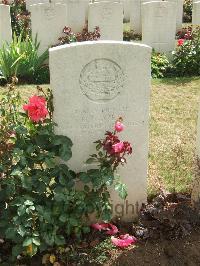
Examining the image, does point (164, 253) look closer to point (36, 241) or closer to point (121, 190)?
point (121, 190)

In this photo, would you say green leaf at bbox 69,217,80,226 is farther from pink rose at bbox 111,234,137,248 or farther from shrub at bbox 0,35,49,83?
shrub at bbox 0,35,49,83

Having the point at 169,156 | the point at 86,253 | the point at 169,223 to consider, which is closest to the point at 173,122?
the point at 169,156

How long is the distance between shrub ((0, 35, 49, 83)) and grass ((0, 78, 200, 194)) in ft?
1.13

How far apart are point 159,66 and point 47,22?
2099 mm

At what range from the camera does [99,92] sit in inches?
136

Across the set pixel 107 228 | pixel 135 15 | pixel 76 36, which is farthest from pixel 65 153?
pixel 135 15

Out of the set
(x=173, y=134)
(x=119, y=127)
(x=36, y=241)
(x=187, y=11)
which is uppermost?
(x=187, y=11)

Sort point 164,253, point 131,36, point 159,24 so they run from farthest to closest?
1. point 131,36
2. point 159,24
3. point 164,253

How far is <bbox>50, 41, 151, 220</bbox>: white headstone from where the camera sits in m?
3.31

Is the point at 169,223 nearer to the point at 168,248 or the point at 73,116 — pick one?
the point at 168,248

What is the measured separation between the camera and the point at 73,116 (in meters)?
3.48

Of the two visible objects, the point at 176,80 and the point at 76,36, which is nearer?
the point at 176,80

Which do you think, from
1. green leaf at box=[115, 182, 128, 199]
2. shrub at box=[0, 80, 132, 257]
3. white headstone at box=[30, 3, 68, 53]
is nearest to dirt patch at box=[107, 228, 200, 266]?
shrub at box=[0, 80, 132, 257]

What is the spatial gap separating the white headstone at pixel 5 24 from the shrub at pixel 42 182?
4.73 meters
